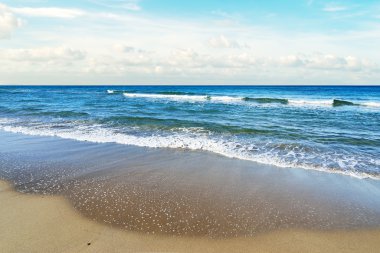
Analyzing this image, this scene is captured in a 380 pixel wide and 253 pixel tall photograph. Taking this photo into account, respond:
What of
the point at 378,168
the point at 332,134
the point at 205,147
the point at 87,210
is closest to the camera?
the point at 87,210

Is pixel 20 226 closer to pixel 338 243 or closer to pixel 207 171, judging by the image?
pixel 207 171

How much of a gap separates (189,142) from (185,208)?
5813 mm

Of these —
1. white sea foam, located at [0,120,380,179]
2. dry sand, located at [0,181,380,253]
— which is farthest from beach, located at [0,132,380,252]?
white sea foam, located at [0,120,380,179]

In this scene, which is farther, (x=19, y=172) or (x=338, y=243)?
(x=19, y=172)

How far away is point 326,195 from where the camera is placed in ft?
19.9

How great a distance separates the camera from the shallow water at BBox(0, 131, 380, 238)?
4805 millimetres

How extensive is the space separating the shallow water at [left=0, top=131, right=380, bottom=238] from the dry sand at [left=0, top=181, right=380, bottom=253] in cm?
20

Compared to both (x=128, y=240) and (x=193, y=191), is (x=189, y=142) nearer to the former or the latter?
(x=193, y=191)

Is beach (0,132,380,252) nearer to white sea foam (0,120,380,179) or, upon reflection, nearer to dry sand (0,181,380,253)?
dry sand (0,181,380,253)

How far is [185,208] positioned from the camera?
5.24 m

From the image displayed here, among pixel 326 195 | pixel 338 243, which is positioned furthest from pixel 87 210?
pixel 326 195

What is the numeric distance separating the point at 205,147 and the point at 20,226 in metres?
6.62

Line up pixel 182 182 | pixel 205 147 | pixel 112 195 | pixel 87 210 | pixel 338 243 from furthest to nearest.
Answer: pixel 205 147 → pixel 182 182 → pixel 112 195 → pixel 87 210 → pixel 338 243

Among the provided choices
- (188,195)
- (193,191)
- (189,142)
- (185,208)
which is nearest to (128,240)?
(185,208)
